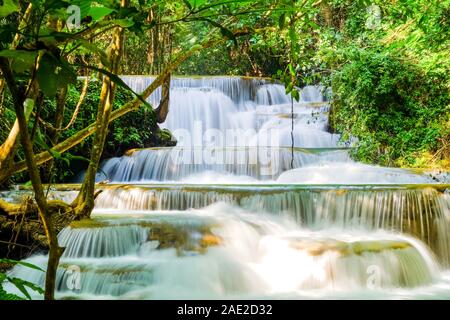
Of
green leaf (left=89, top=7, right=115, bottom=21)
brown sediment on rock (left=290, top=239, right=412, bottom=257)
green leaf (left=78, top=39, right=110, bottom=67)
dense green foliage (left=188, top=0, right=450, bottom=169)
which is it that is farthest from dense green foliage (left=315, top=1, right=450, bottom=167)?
green leaf (left=89, top=7, right=115, bottom=21)

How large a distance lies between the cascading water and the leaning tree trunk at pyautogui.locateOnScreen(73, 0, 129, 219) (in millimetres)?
228

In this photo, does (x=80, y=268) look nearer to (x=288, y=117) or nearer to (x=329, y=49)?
(x=329, y=49)

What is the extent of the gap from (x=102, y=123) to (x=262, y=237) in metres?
2.49

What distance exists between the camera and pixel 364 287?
501 centimetres

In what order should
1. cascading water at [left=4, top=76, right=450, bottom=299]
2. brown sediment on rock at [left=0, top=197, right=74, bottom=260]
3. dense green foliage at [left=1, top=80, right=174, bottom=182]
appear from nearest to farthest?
cascading water at [left=4, top=76, right=450, bottom=299] → brown sediment on rock at [left=0, top=197, right=74, bottom=260] → dense green foliage at [left=1, top=80, right=174, bottom=182]

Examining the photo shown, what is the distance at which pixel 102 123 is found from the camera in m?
4.48

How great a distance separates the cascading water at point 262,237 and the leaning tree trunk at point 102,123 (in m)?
0.23

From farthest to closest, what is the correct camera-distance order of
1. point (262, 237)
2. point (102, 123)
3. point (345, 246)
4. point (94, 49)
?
1. point (262, 237)
2. point (345, 246)
3. point (102, 123)
4. point (94, 49)

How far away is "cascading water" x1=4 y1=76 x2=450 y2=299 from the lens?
15.5 ft

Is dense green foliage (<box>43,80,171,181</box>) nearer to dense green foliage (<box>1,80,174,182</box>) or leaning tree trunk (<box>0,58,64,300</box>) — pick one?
dense green foliage (<box>1,80,174,182</box>)

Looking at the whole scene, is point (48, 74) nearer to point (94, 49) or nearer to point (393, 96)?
point (94, 49)

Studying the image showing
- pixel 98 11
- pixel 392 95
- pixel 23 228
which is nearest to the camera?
pixel 98 11

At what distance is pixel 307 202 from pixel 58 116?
15.9ft

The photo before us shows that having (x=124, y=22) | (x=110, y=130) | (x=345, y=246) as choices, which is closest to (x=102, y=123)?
(x=345, y=246)
